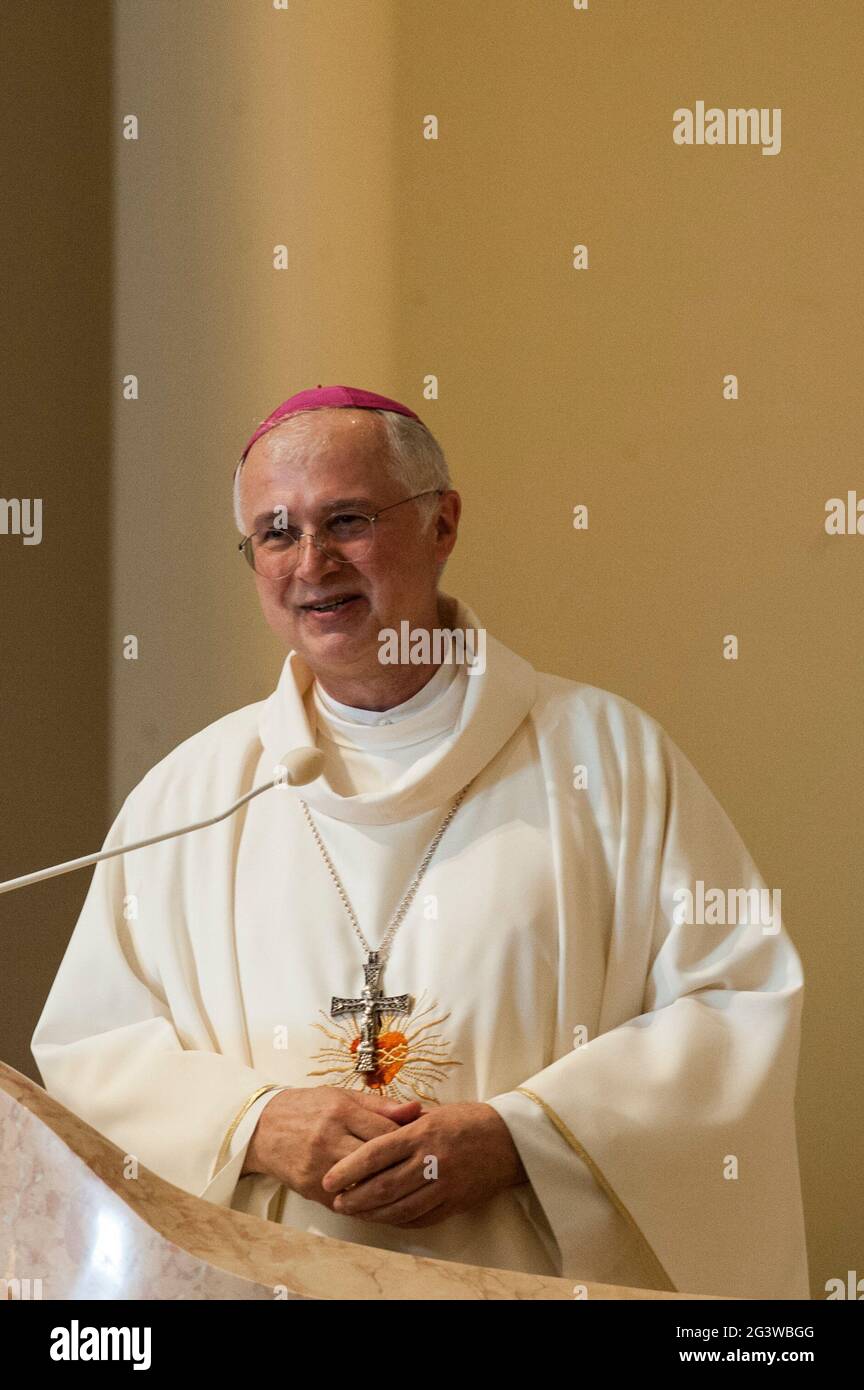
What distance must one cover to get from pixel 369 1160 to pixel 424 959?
452 mm

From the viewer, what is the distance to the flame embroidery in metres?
3.02

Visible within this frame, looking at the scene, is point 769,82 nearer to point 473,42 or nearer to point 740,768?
point 473,42

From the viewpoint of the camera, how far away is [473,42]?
4.67 m

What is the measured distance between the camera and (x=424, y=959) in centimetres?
312

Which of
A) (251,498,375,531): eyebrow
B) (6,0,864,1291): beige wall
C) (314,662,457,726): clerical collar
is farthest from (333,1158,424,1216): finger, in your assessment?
(6,0,864,1291): beige wall

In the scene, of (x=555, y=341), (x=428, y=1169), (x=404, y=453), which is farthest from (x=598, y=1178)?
(x=555, y=341)

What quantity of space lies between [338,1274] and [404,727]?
1352 millimetres

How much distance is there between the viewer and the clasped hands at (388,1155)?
2.78 meters

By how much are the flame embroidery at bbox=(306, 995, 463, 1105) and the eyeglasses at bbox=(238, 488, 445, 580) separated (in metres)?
0.81

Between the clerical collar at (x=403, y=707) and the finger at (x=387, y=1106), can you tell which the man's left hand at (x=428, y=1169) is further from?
the clerical collar at (x=403, y=707)

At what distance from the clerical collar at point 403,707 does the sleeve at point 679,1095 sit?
1.39 ft

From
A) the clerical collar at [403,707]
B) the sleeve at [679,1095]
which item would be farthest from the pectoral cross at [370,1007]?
the clerical collar at [403,707]

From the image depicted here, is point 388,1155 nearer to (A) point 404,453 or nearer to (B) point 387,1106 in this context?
(B) point 387,1106

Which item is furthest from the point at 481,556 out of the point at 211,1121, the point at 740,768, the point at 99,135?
the point at 211,1121
